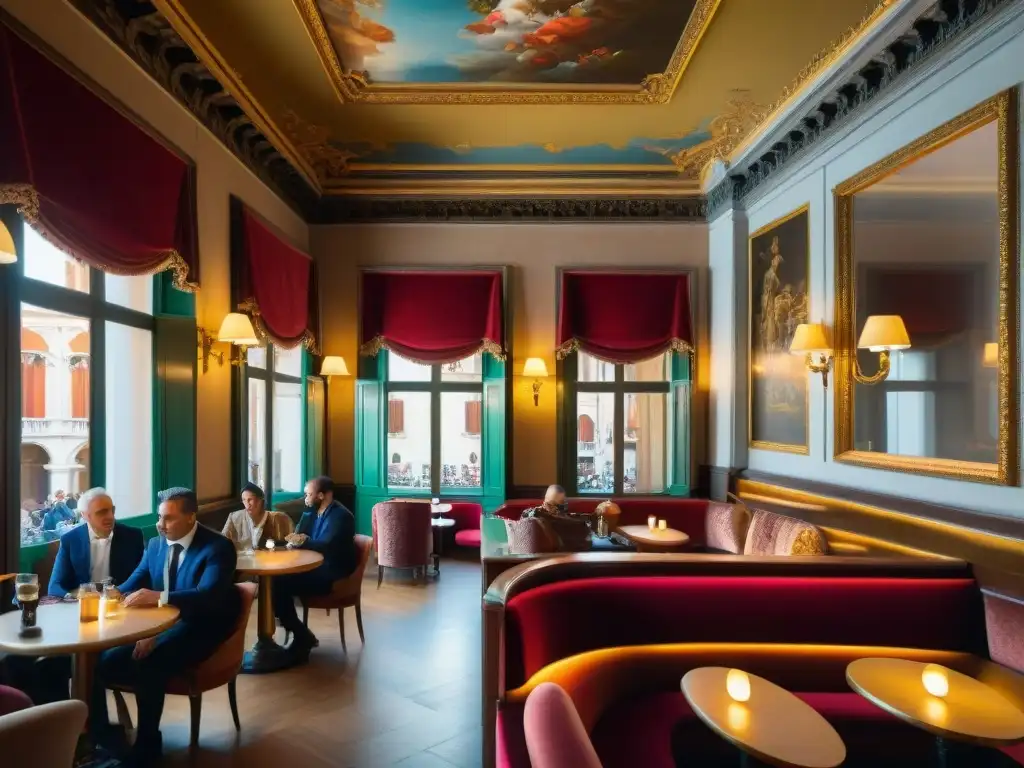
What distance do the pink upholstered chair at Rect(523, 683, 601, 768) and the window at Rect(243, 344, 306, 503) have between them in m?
4.71

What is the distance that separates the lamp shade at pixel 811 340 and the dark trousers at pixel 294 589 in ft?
12.7

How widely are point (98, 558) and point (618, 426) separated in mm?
6004

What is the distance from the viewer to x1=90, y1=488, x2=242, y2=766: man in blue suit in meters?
3.22

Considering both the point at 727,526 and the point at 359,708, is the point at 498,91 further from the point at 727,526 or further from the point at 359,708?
the point at 359,708

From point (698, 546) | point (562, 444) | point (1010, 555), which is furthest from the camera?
point (562, 444)

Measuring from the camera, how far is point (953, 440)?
12.7ft

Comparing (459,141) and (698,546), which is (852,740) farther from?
(459,141)

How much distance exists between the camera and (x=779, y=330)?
6.28 meters

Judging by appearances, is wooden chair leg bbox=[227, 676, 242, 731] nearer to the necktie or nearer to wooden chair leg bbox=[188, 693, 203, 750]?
wooden chair leg bbox=[188, 693, 203, 750]

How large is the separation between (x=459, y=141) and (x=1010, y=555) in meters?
5.90

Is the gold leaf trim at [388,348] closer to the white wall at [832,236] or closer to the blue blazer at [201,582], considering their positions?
the white wall at [832,236]

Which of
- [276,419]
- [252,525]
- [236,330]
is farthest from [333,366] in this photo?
[252,525]

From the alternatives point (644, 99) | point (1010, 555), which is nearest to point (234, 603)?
point (1010, 555)

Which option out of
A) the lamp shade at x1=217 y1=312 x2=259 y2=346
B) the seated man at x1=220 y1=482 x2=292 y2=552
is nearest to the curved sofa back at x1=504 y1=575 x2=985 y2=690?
the seated man at x1=220 y1=482 x2=292 y2=552
